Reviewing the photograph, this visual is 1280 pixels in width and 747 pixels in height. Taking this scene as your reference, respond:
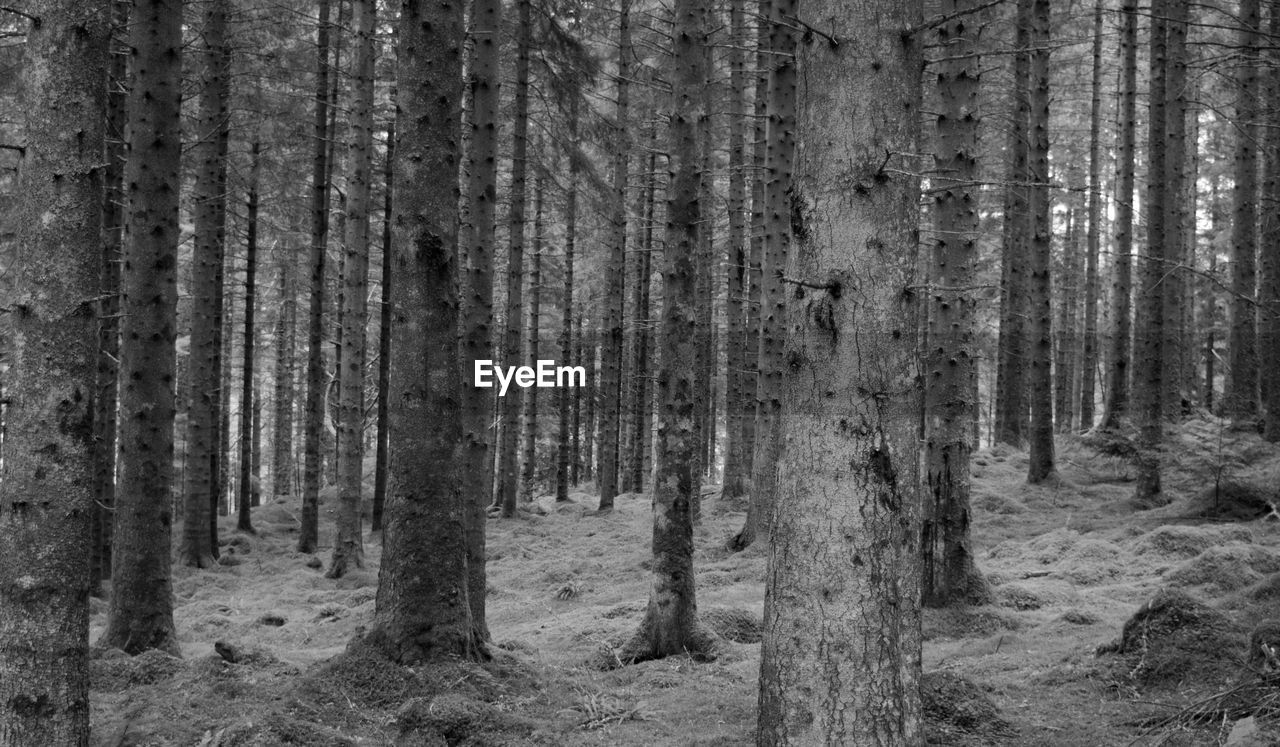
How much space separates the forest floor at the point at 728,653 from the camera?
18.9 feet

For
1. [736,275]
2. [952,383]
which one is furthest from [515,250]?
[952,383]

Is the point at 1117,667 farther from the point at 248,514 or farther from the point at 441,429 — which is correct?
the point at 248,514

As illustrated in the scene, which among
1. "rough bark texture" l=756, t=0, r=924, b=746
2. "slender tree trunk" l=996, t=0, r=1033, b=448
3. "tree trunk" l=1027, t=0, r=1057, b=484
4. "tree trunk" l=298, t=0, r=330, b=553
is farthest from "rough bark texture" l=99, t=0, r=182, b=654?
"tree trunk" l=1027, t=0, r=1057, b=484

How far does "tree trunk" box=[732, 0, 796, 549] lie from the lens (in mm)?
12578

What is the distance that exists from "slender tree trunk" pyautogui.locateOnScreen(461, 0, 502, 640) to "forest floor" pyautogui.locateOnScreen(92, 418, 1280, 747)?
1.61 metres

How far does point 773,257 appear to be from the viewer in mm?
13188

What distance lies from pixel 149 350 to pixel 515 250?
10.4m

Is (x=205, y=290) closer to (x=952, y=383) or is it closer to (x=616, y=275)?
(x=616, y=275)

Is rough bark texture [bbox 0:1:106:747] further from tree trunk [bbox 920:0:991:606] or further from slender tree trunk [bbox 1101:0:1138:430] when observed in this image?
slender tree trunk [bbox 1101:0:1138:430]

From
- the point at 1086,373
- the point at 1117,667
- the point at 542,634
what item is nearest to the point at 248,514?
the point at 542,634

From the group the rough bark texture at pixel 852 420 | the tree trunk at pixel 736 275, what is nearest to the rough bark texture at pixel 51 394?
the rough bark texture at pixel 852 420

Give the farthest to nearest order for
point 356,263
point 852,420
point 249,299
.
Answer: point 249,299 → point 356,263 → point 852,420

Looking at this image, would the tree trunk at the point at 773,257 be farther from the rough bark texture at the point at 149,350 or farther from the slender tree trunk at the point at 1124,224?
the slender tree trunk at the point at 1124,224

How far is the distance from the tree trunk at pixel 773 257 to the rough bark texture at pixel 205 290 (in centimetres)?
857
